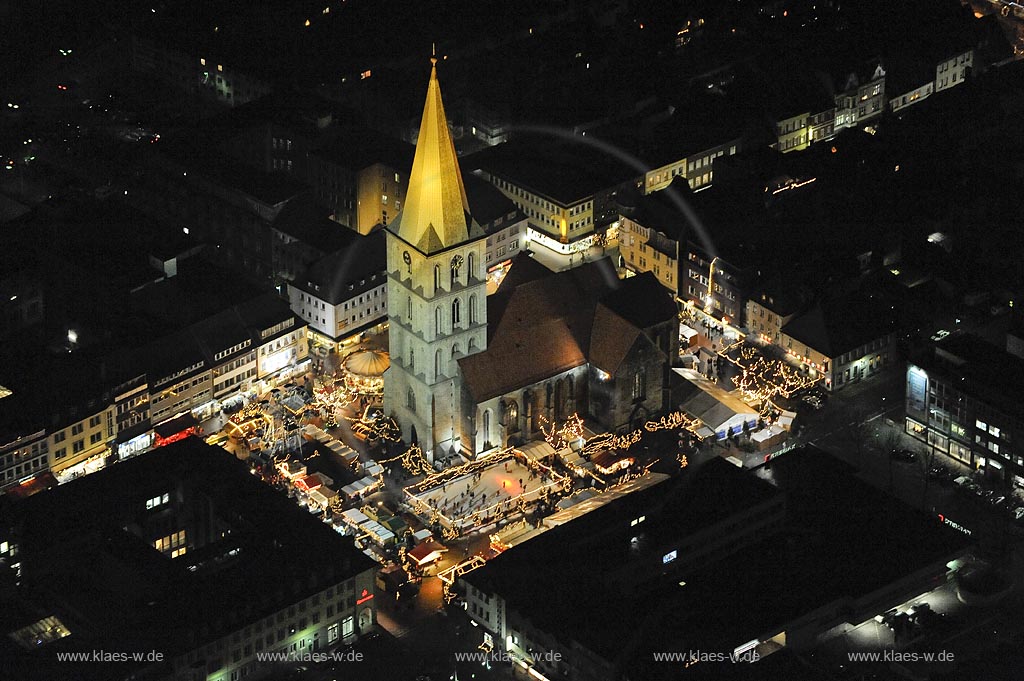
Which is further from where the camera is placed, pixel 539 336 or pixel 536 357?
pixel 539 336

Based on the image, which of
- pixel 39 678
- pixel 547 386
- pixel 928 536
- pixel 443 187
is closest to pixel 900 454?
pixel 928 536

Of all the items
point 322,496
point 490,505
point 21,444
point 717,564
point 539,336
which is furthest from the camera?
point 539,336

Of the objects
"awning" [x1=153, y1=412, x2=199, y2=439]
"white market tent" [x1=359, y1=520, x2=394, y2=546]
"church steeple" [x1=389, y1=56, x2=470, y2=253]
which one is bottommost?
"white market tent" [x1=359, y1=520, x2=394, y2=546]

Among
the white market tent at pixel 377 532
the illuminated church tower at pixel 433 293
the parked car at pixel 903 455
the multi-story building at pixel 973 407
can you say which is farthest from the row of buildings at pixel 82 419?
the multi-story building at pixel 973 407

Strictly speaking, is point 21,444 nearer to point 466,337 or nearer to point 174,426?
point 174,426

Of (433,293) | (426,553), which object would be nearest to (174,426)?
(433,293)

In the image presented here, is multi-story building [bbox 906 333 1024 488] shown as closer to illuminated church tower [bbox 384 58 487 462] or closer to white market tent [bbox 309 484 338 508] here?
illuminated church tower [bbox 384 58 487 462]

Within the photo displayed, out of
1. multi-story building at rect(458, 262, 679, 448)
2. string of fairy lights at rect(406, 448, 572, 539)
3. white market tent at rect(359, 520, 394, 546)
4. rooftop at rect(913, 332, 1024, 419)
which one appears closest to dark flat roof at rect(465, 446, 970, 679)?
string of fairy lights at rect(406, 448, 572, 539)
